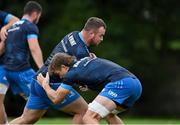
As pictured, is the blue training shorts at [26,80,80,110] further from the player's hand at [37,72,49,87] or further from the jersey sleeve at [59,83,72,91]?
the jersey sleeve at [59,83,72,91]

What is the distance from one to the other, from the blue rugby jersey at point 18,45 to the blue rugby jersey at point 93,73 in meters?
3.17

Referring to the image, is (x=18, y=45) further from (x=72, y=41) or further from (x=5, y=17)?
(x=72, y=41)

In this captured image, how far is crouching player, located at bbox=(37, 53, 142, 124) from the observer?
993 centimetres

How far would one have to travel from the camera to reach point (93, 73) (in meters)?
9.98

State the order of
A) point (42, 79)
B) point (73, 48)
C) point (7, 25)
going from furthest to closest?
point (7, 25)
point (73, 48)
point (42, 79)

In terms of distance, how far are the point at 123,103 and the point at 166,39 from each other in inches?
745

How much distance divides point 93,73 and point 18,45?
11.3ft

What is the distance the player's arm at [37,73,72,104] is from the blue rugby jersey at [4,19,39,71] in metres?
2.53

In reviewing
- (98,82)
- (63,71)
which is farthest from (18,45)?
(98,82)

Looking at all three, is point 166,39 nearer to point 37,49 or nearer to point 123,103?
point 37,49

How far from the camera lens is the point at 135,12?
2858 cm

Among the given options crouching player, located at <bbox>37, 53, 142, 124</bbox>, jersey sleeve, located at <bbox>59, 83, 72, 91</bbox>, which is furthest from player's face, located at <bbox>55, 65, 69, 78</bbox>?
jersey sleeve, located at <bbox>59, 83, 72, 91</bbox>

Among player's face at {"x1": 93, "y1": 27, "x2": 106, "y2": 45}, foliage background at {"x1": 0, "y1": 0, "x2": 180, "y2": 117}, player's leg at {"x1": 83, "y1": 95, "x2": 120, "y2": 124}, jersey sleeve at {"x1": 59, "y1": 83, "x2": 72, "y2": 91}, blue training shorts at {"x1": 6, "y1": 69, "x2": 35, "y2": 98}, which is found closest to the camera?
player's leg at {"x1": 83, "y1": 95, "x2": 120, "y2": 124}

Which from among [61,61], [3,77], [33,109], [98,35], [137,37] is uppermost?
[98,35]
